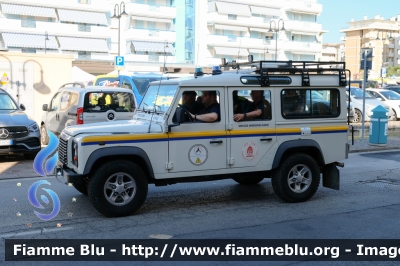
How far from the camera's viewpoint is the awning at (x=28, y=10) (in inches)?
1938

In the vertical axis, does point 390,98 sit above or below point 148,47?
below

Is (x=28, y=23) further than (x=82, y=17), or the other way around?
(x=82, y=17)

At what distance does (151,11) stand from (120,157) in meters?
52.1

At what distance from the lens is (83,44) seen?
53.1 m

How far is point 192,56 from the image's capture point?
203 ft

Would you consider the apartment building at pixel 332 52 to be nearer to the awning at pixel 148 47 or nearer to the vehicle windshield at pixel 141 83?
the awning at pixel 148 47

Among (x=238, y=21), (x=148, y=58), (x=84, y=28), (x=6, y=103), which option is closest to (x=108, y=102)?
(x=6, y=103)

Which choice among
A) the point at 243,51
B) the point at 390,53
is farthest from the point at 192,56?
the point at 390,53

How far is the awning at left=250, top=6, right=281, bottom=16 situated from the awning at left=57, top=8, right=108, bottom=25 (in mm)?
20749

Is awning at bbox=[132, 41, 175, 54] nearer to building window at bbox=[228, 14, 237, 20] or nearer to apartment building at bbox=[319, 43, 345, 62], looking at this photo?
building window at bbox=[228, 14, 237, 20]

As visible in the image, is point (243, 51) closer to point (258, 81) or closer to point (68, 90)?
point (68, 90)

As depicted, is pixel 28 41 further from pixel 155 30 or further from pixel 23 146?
pixel 23 146

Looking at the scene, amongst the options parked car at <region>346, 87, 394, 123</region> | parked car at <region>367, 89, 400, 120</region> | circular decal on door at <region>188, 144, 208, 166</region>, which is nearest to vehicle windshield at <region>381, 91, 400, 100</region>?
parked car at <region>367, 89, 400, 120</region>

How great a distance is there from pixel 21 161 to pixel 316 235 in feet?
28.2
